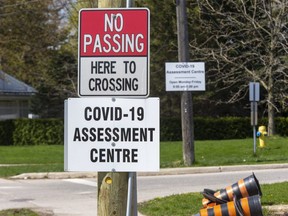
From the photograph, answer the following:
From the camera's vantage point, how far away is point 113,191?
482 cm

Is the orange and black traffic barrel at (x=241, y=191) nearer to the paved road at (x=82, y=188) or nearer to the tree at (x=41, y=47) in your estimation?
the paved road at (x=82, y=188)

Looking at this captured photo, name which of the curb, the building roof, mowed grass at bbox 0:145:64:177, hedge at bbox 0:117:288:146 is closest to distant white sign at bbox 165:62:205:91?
the curb

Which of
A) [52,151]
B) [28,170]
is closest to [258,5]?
[52,151]

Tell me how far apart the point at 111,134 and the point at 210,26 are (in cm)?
2768

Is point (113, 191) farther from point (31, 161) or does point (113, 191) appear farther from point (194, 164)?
point (31, 161)

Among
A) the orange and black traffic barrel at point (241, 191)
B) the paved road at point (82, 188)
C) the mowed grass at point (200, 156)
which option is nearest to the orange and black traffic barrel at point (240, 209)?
the orange and black traffic barrel at point (241, 191)

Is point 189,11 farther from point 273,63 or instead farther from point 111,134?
point 111,134

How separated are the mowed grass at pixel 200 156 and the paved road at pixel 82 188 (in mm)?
1742

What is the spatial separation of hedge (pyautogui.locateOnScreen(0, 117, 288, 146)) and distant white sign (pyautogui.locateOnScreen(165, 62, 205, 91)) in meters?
15.5

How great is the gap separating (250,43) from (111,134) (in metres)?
27.0

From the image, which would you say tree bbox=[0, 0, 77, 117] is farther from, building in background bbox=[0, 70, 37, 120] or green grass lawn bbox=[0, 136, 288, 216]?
green grass lawn bbox=[0, 136, 288, 216]

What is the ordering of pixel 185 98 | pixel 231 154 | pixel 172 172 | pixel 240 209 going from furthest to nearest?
pixel 231 154
pixel 185 98
pixel 172 172
pixel 240 209

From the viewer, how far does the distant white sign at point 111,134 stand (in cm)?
452

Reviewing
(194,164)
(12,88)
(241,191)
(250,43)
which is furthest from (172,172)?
(12,88)
